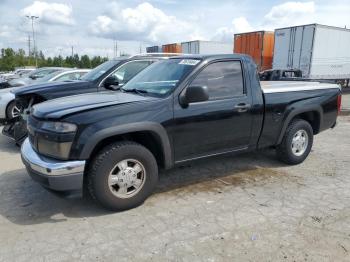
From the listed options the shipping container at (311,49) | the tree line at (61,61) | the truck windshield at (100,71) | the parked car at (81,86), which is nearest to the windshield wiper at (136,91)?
the parked car at (81,86)

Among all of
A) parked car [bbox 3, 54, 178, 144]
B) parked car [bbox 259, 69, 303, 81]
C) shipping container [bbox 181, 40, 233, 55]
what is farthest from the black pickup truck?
shipping container [bbox 181, 40, 233, 55]

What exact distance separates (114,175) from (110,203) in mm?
310

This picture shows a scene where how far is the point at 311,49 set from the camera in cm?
1936

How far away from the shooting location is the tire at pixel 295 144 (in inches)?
220

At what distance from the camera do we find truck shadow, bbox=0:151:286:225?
398 centimetres

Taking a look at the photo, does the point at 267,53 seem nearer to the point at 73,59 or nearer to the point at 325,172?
the point at 325,172

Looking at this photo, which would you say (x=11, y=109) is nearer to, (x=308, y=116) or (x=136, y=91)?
(x=136, y=91)

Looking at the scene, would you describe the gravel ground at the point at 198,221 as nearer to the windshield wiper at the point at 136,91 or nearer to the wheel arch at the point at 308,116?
the wheel arch at the point at 308,116

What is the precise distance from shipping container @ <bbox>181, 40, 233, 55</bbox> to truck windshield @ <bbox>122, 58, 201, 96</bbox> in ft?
73.8

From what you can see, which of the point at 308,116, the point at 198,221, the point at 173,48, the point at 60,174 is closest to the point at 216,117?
the point at 198,221

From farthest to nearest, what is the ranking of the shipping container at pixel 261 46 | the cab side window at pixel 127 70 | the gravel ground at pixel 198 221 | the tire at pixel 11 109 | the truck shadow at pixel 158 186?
the shipping container at pixel 261 46 < the tire at pixel 11 109 < the cab side window at pixel 127 70 < the truck shadow at pixel 158 186 < the gravel ground at pixel 198 221

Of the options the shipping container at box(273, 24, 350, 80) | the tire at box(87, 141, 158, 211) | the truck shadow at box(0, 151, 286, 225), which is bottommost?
the truck shadow at box(0, 151, 286, 225)

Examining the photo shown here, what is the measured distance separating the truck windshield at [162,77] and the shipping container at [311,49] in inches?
656

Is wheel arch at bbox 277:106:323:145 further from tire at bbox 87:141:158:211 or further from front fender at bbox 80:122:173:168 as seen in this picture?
tire at bbox 87:141:158:211
